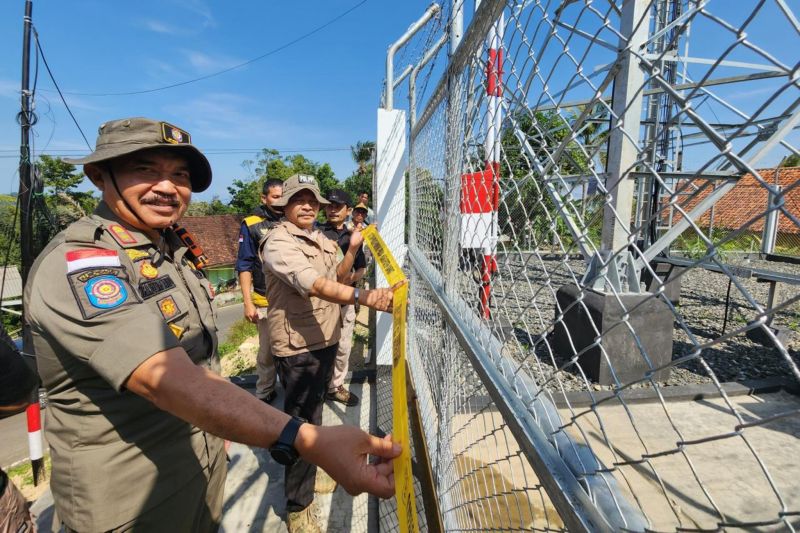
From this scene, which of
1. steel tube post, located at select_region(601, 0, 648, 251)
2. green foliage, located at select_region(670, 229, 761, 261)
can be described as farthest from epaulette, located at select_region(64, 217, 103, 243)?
green foliage, located at select_region(670, 229, 761, 261)

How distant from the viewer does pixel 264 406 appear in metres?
1.13

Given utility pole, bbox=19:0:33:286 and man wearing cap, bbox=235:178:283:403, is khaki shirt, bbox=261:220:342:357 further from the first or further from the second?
utility pole, bbox=19:0:33:286

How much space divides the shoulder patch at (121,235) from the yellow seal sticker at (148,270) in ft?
Result: 0.28

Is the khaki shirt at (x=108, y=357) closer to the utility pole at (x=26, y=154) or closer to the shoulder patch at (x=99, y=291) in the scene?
the shoulder patch at (x=99, y=291)

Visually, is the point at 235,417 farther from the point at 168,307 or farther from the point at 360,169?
the point at 360,169

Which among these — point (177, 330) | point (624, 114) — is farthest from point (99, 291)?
point (624, 114)

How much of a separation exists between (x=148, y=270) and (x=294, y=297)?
116 centimetres

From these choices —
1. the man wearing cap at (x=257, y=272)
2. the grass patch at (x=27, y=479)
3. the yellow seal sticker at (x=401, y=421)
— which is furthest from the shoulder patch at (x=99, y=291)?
the grass patch at (x=27, y=479)

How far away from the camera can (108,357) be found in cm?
109

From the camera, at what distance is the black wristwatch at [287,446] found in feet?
3.46

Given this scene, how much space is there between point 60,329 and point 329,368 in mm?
1796

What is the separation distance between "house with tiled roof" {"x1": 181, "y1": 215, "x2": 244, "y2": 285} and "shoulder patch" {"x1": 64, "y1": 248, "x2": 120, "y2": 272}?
27.8 m

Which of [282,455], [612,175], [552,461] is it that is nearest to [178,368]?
[282,455]

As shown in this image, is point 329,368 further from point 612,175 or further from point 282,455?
point 612,175
